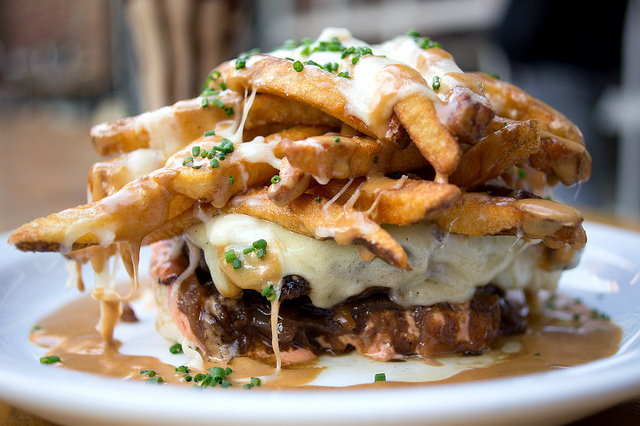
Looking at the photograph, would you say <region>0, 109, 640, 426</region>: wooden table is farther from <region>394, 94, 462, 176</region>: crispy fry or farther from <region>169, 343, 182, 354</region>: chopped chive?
<region>394, 94, 462, 176</region>: crispy fry

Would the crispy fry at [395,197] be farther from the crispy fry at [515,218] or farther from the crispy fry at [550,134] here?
the crispy fry at [550,134]

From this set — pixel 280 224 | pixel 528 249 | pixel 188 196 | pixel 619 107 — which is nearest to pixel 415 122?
pixel 280 224

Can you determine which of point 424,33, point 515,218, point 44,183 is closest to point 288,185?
point 515,218

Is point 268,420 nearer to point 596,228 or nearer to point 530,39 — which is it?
point 596,228

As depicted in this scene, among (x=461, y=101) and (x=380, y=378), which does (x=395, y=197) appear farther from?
(x=380, y=378)

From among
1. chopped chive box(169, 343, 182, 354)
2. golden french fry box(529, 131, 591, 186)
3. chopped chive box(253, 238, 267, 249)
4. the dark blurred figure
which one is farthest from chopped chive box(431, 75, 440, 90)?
the dark blurred figure

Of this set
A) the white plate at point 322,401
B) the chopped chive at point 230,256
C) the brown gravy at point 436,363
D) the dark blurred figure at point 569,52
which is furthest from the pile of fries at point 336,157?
the dark blurred figure at point 569,52
